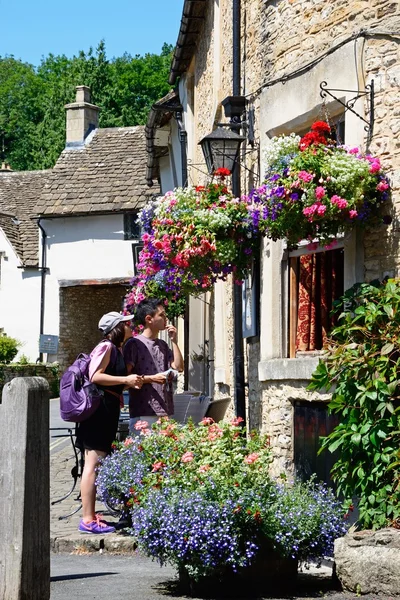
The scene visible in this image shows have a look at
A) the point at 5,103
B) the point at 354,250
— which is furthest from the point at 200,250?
the point at 5,103

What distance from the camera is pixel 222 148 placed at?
1010 centimetres

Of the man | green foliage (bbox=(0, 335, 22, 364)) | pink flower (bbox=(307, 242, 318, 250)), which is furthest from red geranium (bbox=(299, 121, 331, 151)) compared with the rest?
green foliage (bbox=(0, 335, 22, 364))

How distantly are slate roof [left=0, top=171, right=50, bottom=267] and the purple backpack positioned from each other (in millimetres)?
25601

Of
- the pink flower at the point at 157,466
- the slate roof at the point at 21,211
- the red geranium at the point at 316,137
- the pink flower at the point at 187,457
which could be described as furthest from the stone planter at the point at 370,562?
the slate roof at the point at 21,211

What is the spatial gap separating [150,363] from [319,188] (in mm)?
2139

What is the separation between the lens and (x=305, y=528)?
618cm

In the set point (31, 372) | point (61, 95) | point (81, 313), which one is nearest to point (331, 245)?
point (31, 372)

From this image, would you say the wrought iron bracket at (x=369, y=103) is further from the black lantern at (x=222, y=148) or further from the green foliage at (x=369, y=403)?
the black lantern at (x=222, y=148)

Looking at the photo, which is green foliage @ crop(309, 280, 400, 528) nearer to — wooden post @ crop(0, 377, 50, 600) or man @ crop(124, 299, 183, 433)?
man @ crop(124, 299, 183, 433)

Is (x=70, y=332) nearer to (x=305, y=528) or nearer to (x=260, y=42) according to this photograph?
(x=260, y=42)

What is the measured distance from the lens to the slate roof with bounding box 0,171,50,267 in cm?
3684

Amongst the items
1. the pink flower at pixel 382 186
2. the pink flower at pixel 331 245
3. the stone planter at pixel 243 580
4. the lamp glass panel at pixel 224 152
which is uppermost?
the lamp glass panel at pixel 224 152

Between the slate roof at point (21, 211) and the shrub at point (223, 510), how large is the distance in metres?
27.7

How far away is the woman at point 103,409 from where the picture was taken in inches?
332
